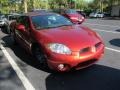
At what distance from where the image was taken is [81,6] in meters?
96.6

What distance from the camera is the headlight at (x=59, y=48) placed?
5700 millimetres

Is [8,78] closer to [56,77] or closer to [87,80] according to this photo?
[56,77]

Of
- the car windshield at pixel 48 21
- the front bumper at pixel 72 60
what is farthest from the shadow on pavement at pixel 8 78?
the car windshield at pixel 48 21

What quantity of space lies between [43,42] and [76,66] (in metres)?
1.04

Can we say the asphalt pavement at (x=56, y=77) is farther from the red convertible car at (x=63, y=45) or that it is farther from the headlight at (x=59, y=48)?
the headlight at (x=59, y=48)

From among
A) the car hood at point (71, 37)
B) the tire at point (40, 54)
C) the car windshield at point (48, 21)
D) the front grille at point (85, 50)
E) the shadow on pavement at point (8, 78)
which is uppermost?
the car windshield at point (48, 21)

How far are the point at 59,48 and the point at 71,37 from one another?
0.53m

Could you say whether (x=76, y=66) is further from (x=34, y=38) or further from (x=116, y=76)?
(x=34, y=38)

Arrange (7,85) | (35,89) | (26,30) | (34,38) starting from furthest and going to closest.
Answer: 1. (26,30)
2. (34,38)
3. (7,85)
4. (35,89)

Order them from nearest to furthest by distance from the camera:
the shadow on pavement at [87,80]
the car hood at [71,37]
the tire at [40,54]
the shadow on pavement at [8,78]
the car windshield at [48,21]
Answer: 1. the shadow on pavement at [87,80]
2. the shadow on pavement at [8,78]
3. the car hood at [71,37]
4. the tire at [40,54]
5. the car windshield at [48,21]

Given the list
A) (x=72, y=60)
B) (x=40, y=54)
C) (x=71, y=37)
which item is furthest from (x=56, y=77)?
(x=71, y=37)

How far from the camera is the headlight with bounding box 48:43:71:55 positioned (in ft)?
18.7

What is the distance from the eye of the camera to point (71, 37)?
6125 mm

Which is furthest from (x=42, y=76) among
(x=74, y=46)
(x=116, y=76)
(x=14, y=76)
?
(x=116, y=76)
